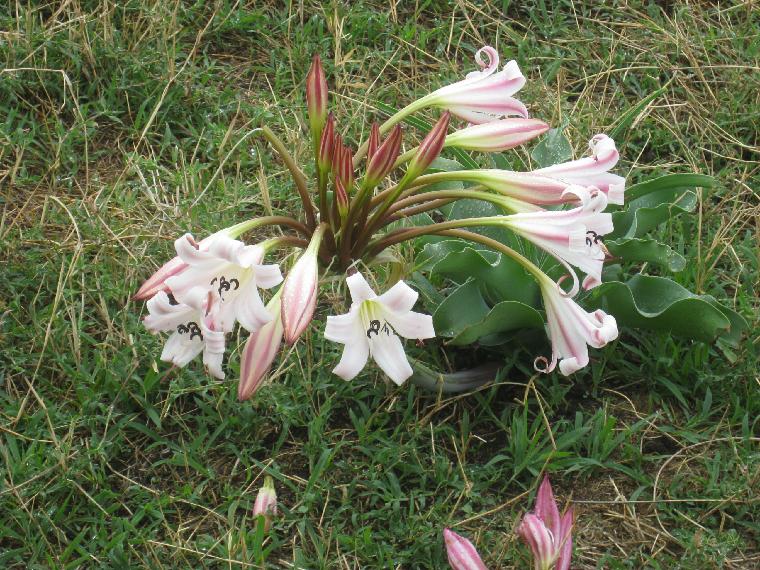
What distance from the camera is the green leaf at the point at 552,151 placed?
3.55 meters

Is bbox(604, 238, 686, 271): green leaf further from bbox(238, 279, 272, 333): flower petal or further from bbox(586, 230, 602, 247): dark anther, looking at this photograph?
bbox(238, 279, 272, 333): flower petal

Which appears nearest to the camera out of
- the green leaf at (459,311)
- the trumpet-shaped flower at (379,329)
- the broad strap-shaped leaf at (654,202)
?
the trumpet-shaped flower at (379,329)

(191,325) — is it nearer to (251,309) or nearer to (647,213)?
(251,309)

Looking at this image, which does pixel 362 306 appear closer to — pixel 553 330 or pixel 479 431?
pixel 553 330

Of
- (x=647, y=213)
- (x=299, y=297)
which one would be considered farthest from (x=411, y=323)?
(x=647, y=213)

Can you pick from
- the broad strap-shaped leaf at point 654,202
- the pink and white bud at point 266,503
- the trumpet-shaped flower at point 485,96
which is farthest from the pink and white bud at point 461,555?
the broad strap-shaped leaf at point 654,202

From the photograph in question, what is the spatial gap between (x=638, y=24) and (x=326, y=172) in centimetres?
253

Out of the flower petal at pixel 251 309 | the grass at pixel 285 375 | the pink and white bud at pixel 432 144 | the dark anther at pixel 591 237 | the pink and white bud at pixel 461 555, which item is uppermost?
the pink and white bud at pixel 432 144

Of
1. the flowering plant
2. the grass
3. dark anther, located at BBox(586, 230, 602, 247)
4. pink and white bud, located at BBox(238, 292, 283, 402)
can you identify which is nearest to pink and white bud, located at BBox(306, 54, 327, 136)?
the flowering plant

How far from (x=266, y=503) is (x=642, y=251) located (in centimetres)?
133

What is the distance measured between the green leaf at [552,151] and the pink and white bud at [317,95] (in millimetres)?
1059

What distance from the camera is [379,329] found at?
8.41 feet

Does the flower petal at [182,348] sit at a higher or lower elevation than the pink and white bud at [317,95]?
lower

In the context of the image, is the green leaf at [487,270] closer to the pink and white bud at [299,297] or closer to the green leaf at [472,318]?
the green leaf at [472,318]
